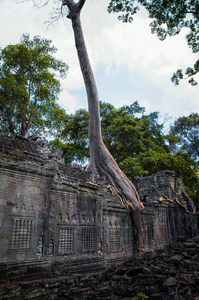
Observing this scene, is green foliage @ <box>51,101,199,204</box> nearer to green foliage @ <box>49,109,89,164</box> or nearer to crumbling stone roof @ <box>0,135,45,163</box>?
green foliage @ <box>49,109,89,164</box>

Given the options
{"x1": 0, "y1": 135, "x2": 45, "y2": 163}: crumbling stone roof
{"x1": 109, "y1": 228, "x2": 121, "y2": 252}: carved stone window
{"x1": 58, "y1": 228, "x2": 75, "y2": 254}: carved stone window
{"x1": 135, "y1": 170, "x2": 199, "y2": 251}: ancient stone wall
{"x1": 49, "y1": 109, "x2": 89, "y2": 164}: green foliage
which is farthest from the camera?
{"x1": 49, "y1": 109, "x2": 89, "y2": 164}: green foliage

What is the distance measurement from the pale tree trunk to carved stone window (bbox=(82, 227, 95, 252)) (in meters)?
2.20

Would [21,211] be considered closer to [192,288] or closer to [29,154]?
[29,154]

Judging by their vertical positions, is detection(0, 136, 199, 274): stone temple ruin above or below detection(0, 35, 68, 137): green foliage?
below

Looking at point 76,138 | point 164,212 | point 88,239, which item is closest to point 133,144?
point 76,138

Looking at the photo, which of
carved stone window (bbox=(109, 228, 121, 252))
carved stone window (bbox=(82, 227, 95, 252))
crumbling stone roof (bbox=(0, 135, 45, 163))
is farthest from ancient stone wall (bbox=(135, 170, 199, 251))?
crumbling stone roof (bbox=(0, 135, 45, 163))

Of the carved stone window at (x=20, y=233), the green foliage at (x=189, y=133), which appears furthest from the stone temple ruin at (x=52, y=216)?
the green foliage at (x=189, y=133)

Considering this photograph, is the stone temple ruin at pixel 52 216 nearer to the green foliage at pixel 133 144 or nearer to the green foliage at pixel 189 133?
the green foliage at pixel 133 144

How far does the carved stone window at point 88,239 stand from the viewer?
6.55 meters

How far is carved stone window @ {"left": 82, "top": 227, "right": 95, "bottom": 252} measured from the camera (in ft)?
21.5

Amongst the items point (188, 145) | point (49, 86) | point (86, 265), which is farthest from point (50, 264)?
point (188, 145)

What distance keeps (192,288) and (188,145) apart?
21278 mm

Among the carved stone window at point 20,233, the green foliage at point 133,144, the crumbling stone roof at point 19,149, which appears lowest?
the carved stone window at point 20,233

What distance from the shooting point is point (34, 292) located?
4.27 meters
